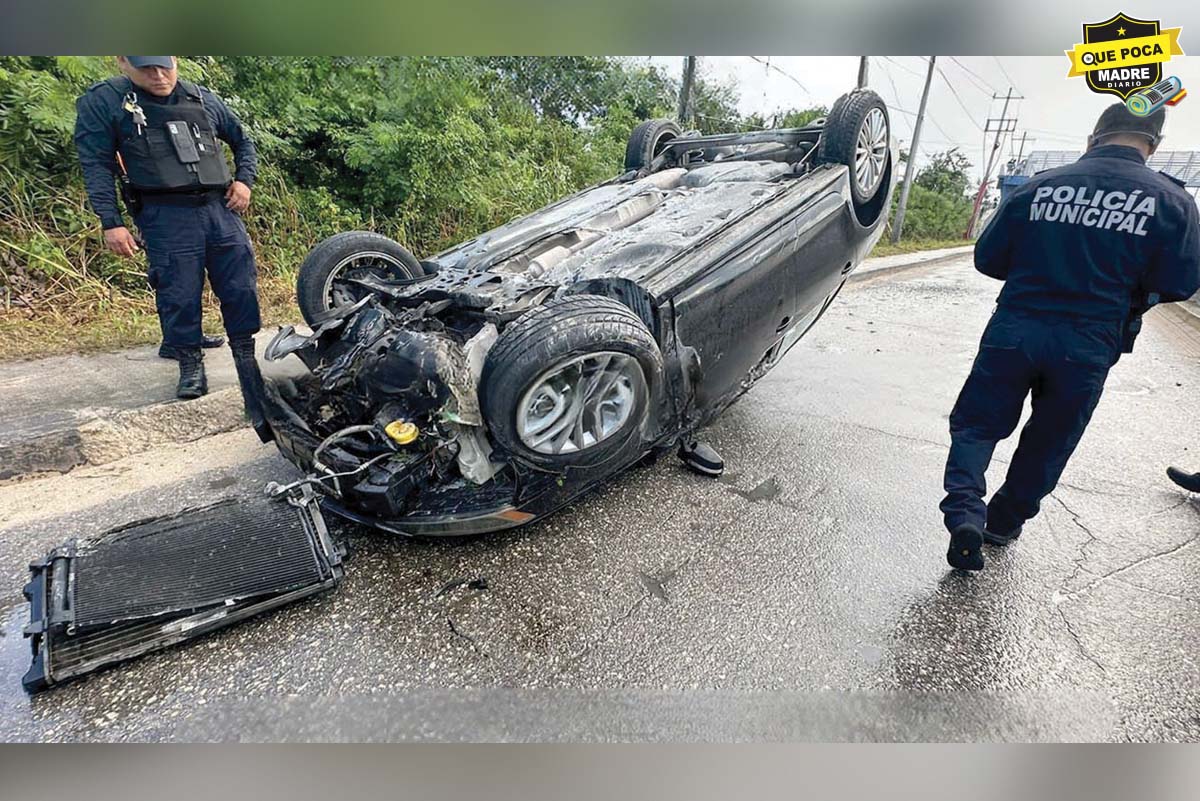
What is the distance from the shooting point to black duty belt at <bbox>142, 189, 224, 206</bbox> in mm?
2854

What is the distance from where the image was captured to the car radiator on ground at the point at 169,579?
1.57 meters

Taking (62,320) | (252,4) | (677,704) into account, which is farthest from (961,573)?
(62,320)

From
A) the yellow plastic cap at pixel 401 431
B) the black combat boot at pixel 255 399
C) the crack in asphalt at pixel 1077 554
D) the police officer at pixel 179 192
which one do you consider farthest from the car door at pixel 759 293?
the police officer at pixel 179 192

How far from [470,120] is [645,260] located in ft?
11.3

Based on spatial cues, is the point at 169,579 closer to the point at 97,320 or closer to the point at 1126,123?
the point at 1126,123

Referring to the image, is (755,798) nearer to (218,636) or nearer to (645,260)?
(218,636)

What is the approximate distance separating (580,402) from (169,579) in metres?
1.37

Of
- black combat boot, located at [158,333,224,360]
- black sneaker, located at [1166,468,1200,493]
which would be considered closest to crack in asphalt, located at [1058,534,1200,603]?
black sneaker, located at [1166,468,1200,493]

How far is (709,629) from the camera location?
1.88m

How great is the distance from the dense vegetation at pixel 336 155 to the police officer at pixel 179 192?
7.7 inches

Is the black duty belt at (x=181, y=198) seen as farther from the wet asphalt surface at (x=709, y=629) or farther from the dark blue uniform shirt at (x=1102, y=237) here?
the dark blue uniform shirt at (x=1102, y=237)

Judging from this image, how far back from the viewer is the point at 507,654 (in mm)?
1758
